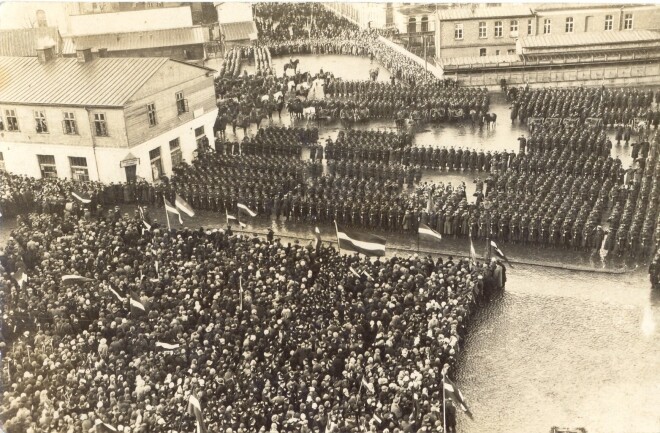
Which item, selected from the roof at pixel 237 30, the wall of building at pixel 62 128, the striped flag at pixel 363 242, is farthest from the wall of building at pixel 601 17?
the striped flag at pixel 363 242

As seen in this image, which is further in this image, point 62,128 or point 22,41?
point 22,41

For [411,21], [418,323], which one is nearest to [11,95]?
[418,323]

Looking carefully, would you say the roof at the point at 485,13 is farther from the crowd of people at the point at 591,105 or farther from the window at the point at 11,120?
the window at the point at 11,120

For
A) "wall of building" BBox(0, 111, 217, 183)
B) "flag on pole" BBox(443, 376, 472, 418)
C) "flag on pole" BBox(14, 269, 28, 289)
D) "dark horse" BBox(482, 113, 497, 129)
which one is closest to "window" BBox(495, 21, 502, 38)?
"dark horse" BBox(482, 113, 497, 129)

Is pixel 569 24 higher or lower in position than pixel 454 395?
higher

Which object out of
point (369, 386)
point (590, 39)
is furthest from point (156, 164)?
point (590, 39)

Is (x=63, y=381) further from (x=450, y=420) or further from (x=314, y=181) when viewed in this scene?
(x=314, y=181)

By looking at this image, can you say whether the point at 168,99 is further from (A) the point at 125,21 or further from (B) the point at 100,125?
(A) the point at 125,21
